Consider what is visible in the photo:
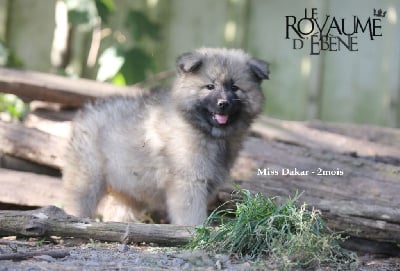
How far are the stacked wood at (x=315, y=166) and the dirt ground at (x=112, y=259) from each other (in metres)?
0.50

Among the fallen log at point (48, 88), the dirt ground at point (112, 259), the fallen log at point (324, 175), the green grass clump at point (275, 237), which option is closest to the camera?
the dirt ground at point (112, 259)

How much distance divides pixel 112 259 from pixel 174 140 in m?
1.48

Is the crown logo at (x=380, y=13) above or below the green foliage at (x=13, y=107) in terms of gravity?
above

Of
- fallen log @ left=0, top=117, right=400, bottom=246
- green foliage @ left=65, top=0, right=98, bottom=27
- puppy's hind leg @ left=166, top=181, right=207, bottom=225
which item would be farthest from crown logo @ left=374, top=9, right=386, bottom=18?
puppy's hind leg @ left=166, top=181, right=207, bottom=225

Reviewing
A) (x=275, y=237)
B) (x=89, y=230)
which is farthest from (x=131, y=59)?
(x=275, y=237)

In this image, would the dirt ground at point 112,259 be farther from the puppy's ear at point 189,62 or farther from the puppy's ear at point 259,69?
the puppy's ear at point 259,69

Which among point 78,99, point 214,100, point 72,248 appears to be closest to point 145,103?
point 214,100

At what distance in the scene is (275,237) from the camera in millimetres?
3469

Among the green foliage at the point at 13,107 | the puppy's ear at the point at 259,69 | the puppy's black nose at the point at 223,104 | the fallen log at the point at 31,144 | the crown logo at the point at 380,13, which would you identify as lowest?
the fallen log at the point at 31,144

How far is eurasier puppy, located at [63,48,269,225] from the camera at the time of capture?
4.56 metres

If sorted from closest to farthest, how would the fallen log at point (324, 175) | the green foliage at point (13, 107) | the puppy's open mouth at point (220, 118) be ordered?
the fallen log at point (324, 175) → the puppy's open mouth at point (220, 118) → the green foliage at point (13, 107)

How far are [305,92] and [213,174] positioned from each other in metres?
3.12

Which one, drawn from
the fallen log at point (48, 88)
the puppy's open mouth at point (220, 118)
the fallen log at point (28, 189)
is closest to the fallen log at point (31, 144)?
the fallen log at point (28, 189)

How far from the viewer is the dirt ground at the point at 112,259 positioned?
312 centimetres
